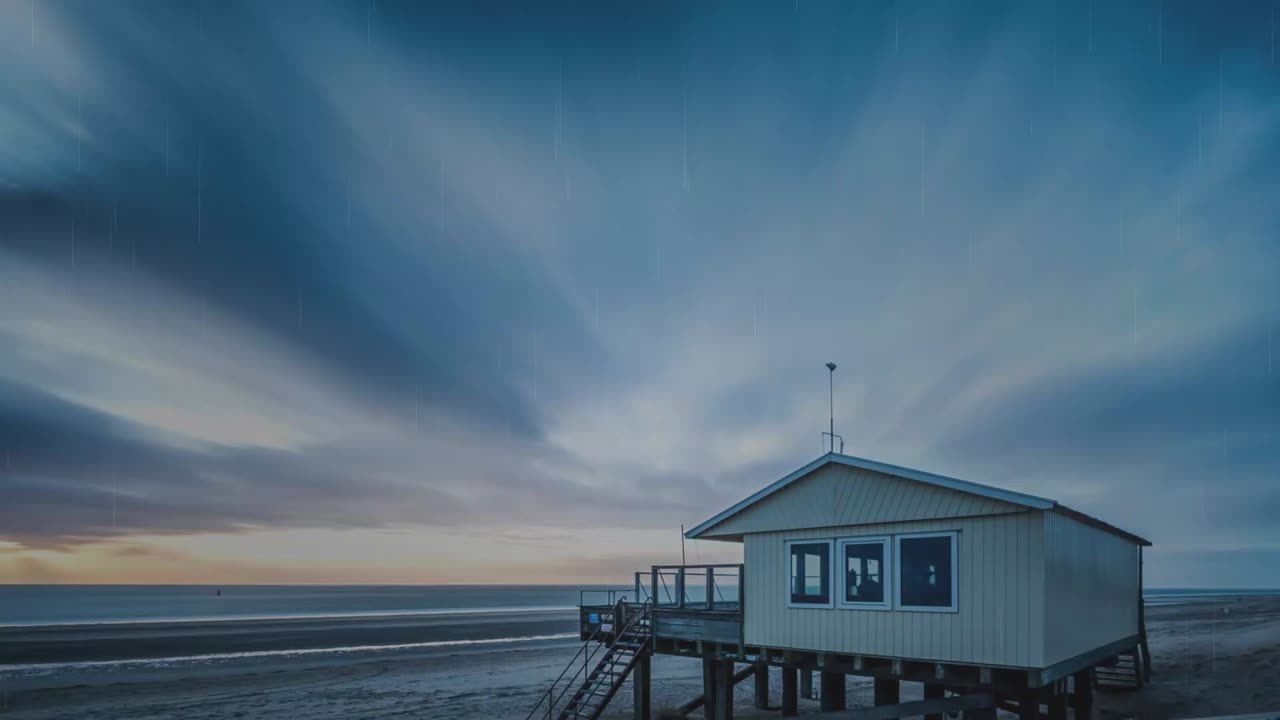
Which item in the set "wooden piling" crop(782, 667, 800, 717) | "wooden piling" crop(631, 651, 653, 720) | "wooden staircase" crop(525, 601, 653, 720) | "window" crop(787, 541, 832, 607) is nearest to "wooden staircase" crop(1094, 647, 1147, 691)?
"wooden piling" crop(782, 667, 800, 717)

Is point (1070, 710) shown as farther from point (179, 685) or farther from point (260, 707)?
point (179, 685)

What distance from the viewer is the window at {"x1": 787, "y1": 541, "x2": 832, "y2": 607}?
16.2 meters

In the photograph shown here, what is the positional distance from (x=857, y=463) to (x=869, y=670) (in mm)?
4020

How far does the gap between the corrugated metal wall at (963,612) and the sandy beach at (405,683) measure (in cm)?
1132

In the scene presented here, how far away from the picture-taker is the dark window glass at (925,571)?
14.2 meters

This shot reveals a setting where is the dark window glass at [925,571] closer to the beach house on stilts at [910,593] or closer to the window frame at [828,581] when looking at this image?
the beach house on stilts at [910,593]

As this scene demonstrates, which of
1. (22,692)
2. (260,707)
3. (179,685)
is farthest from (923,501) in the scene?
(22,692)

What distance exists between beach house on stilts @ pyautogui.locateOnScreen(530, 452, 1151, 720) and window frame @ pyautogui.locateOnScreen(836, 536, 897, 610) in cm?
3

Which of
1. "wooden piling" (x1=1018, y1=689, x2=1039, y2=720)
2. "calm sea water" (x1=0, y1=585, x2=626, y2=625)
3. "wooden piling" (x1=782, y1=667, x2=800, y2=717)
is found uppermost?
"wooden piling" (x1=1018, y1=689, x2=1039, y2=720)

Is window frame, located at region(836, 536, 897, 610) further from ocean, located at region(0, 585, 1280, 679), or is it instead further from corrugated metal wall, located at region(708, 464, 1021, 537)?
ocean, located at region(0, 585, 1280, 679)

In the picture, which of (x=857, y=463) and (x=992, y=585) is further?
(x=857, y=463)

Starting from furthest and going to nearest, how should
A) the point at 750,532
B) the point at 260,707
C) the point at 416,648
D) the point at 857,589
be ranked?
the point at 416,648 → the point at 260,707 → the point at 750,532 → the point at 857,589

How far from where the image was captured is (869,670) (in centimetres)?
1527

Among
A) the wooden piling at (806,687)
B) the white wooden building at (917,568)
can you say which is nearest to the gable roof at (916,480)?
the white wooden building at (917,568)
